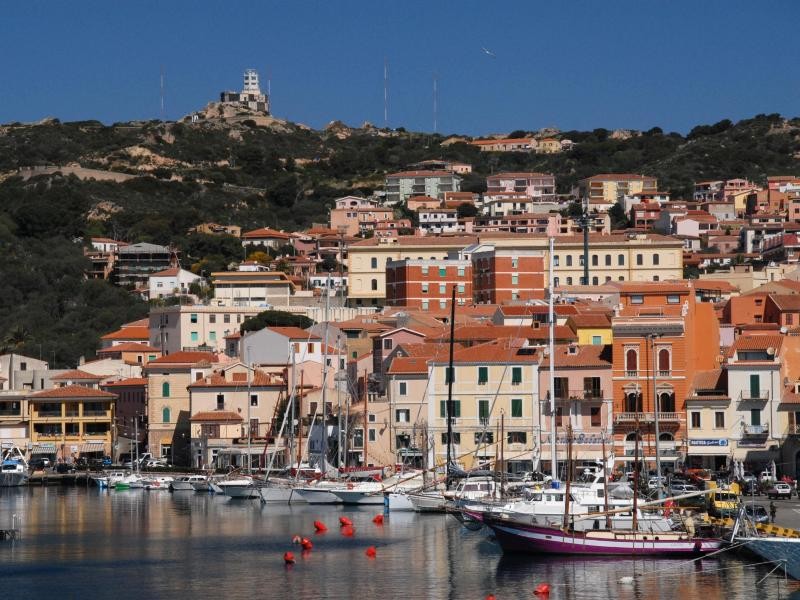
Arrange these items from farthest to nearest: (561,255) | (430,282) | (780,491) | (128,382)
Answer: (561,255) → (430,282) → (128,382) → (780,491)

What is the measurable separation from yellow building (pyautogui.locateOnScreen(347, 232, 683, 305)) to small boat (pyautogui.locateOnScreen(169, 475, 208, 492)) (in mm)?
49858

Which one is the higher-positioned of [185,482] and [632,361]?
[632,361]

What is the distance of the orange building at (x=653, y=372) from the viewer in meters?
70.3

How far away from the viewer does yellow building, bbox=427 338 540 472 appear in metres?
73.6

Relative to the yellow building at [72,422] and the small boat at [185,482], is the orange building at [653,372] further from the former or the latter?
the yellow building at [72,422]

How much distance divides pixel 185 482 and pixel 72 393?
1633cm

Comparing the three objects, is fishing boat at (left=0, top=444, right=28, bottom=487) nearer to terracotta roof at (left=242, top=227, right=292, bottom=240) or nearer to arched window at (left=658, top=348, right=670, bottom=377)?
arched window at (left=658, top=348, right=670, bottom=377)

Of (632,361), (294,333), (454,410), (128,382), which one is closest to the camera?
(632,361)

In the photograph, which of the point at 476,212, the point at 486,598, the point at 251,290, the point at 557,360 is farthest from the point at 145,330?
the point at 486,598

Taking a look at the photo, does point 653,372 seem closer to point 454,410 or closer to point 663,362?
point 663,362

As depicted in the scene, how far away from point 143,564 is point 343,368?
40796 millimetres

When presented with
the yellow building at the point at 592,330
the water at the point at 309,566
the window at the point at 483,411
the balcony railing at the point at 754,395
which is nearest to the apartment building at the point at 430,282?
the yellow building at the point at 592,330

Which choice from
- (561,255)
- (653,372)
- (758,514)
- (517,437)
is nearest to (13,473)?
(517,437)

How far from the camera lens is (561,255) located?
134m
